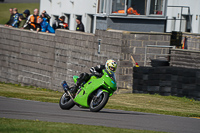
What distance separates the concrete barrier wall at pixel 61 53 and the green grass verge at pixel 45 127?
8.92 m

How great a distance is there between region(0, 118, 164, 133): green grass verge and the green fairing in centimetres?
254

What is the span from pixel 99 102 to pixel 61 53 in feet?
33.3

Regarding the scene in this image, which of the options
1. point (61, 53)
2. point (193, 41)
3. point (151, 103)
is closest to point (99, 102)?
point (151, 103)

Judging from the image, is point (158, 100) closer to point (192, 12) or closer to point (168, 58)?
point (168, 58)

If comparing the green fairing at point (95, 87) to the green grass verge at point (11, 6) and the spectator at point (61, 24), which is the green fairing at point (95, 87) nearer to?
the spectator at point (61, 24)

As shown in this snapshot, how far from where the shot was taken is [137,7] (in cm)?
1967

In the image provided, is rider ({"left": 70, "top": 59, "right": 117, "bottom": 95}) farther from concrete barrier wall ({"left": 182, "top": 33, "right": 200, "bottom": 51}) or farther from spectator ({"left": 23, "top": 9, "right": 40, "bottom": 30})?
concrete barrier wall ({"left": 182, "top": 33, "right": 200, "bottom": 51})

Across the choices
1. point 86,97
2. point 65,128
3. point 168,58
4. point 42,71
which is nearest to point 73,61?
point 42,71

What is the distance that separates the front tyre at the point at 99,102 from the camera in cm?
1087

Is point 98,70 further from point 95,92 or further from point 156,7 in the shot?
point 156,7

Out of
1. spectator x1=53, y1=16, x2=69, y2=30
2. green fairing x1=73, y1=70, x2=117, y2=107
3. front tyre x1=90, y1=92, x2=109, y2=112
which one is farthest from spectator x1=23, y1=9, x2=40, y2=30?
front tyre x1=90, y1=92, x2=109, y2=112

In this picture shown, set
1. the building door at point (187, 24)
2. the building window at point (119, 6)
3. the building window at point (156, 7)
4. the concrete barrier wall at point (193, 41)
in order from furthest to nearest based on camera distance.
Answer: the building door at point (187, 24)
the concrete barrier wall at point (193, 41)
the building window at point (119, 6)
the building window at point (156, 7)

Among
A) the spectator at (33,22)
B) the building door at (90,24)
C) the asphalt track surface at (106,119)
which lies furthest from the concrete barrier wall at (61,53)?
the building door at (90,24)

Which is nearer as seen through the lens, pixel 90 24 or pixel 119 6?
pixel 119 6
